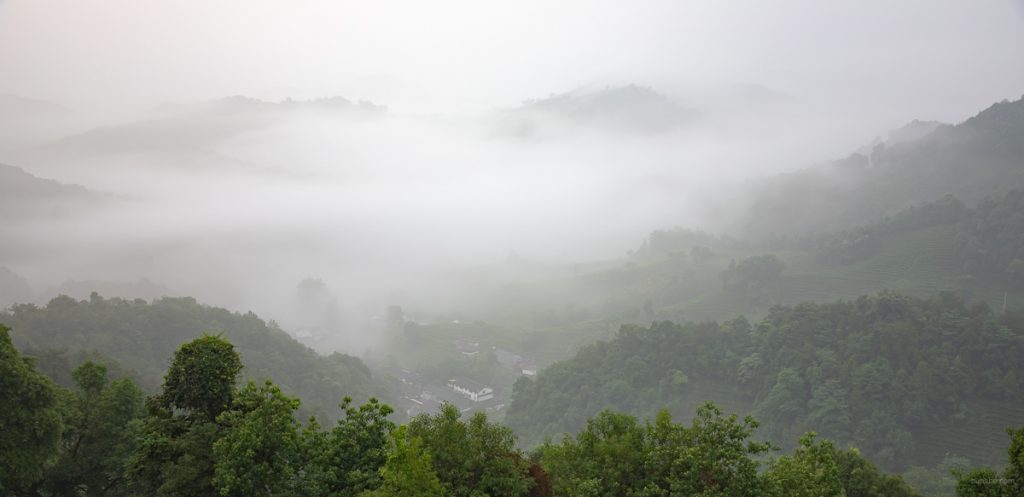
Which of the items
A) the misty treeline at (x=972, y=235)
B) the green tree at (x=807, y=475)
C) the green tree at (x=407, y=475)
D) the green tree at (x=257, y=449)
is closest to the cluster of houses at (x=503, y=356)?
the misty treeline at (x=972, y=235)

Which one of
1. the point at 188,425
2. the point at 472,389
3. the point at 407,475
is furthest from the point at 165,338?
the point at 407,475

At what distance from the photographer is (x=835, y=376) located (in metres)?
56.1

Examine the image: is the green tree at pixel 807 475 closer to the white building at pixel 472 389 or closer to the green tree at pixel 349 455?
the green tree at pixel 349 455

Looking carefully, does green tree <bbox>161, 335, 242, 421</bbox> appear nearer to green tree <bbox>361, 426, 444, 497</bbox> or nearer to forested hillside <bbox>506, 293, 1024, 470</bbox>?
green tree <bbox>361, 426, 444, 497</bbox>

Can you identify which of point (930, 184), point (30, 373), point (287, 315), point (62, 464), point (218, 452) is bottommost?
point (287, 315)

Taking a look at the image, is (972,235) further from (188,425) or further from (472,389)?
(188,425)

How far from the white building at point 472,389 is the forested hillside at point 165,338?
46.5 ft

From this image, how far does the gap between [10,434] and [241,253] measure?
476ft

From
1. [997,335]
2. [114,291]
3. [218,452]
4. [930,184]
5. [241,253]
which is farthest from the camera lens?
[241,253]

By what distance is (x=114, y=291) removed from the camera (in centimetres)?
10738

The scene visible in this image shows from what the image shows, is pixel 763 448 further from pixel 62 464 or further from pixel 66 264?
pixel 66 264

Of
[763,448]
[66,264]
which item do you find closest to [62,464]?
[763,448]

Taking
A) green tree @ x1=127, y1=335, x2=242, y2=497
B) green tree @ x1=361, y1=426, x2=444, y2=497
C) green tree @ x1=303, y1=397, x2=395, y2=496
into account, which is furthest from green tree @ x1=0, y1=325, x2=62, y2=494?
green tree @ x1=361, y1=426, x2=444, y2=497

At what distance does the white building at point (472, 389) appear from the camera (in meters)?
84.9
